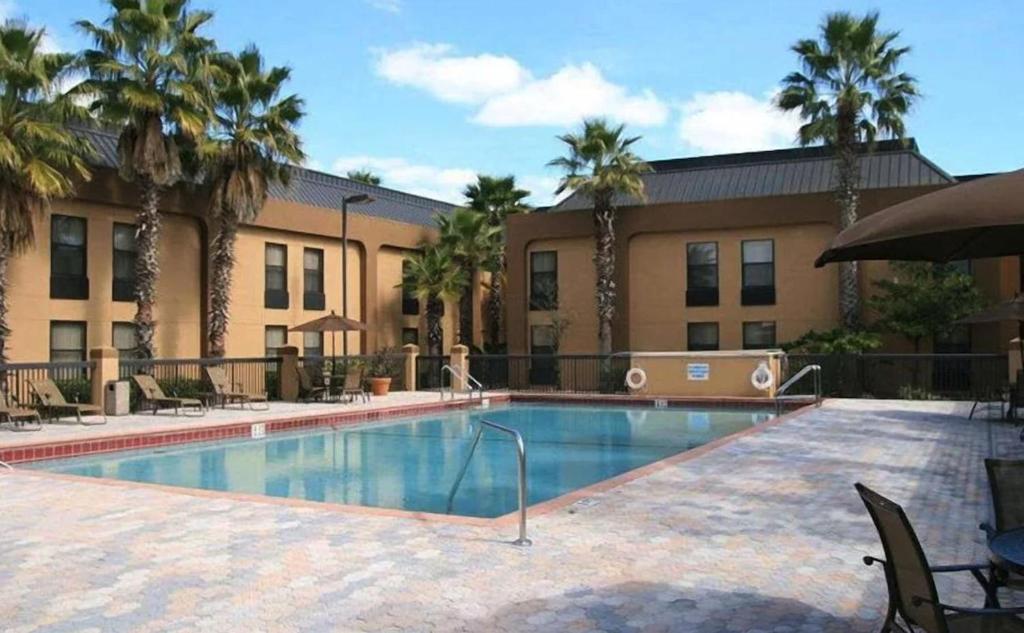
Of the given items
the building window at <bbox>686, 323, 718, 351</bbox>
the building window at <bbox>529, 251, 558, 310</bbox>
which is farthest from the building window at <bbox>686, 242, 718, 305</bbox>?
the building window at <bbox>529, 251, 558, 310</bbox>

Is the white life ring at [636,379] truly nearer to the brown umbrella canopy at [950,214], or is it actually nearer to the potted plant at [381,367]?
the potted plant at [381,367]

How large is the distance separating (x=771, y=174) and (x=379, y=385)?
16766 mm

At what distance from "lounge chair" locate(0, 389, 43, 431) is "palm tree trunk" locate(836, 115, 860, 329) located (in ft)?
67.5

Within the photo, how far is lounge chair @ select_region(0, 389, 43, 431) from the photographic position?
15125mm

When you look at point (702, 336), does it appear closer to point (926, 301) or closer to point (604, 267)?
point (604, 267)

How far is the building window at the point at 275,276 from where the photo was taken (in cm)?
2677

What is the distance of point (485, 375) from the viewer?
28.5m

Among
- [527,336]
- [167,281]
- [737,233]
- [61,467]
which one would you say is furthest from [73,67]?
[737,233]

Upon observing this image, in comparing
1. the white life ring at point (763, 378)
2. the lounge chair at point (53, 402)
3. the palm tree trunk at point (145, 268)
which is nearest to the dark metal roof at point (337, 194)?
the palm tree trunk at point (145, 268)

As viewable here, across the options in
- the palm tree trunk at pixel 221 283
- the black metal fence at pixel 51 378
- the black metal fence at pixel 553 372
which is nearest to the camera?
the black metal fence at pixel 51 378

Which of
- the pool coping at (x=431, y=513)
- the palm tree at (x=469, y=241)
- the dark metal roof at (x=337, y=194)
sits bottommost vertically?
the pool coping at (x=431, y=513)

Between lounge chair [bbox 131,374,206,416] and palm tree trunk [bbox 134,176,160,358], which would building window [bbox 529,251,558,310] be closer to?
palm tree trunk [bbox 134,176,160,358]

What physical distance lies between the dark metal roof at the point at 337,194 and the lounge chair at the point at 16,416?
9441 millimetres

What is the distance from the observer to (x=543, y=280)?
31312 millimetres
